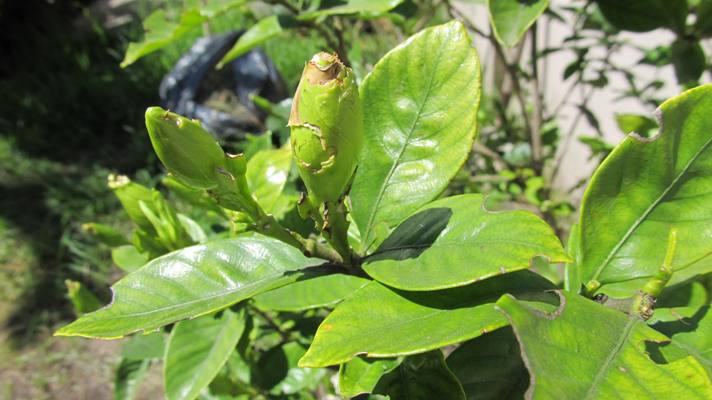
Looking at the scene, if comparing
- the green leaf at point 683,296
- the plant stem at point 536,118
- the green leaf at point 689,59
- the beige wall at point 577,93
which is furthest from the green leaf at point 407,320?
the beige wall at point 577,93

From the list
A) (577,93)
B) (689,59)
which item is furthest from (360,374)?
(577,93)

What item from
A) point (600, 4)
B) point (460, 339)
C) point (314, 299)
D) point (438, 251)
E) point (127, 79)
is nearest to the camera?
point (460, 339)

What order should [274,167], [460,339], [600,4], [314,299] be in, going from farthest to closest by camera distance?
[600,4]
[274,167]
[314,299]
[460,339]

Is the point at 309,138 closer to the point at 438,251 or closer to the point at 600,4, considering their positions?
the point at 438,251

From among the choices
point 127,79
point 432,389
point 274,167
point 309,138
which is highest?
point 309,138

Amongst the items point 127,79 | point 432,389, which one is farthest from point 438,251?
point 127,79

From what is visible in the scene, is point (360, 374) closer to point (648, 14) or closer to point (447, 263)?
point (447, 263)

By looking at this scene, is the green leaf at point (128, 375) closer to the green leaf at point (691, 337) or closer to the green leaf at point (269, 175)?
the green leaf at point (269, 175)

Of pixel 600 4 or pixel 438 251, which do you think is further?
pixel 600 4
